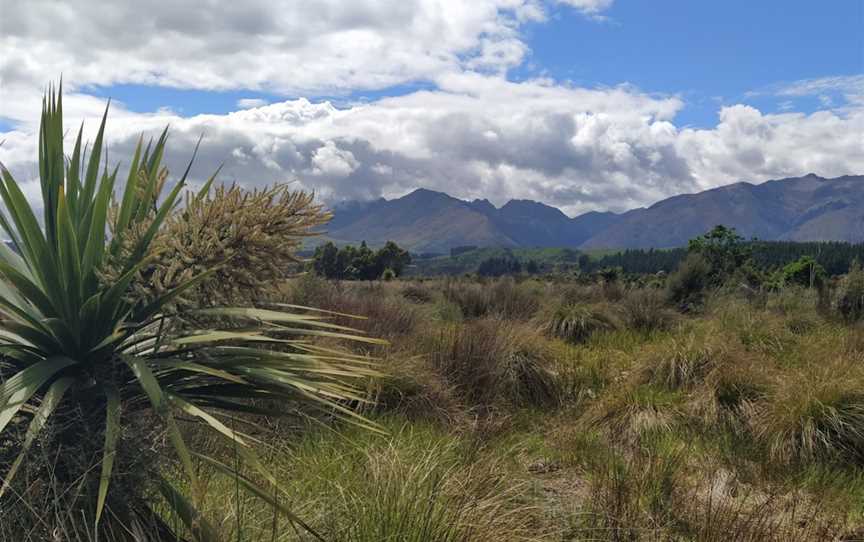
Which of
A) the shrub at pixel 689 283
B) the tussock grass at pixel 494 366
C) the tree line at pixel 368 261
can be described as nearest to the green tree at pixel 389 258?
the tree line at pixel 368 261

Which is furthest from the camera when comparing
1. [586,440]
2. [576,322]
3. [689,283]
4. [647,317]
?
[689,283]

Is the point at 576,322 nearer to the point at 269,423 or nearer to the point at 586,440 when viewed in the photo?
the point at 586,440

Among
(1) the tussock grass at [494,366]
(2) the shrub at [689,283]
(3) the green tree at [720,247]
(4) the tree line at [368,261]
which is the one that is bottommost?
(4) the tree line at [368,261]

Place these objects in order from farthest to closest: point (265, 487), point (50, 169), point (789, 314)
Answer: point (789, 314) < point (265, 487) < point (50, 169)

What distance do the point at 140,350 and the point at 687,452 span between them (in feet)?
15.3

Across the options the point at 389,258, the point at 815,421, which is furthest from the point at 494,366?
the point at 389,258

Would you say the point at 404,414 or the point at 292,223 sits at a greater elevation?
the point at 292,223

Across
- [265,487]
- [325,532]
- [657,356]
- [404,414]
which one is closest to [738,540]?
[325,532]

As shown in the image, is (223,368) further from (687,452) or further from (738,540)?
(687,452)

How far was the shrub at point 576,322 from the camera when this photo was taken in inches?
481

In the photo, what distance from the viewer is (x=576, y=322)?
12.4m

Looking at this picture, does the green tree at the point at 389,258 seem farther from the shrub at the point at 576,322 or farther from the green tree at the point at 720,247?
the shrub at the point at 576,322

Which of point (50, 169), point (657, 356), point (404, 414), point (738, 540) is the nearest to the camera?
point (50, 169)

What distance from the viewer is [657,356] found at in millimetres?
8492
